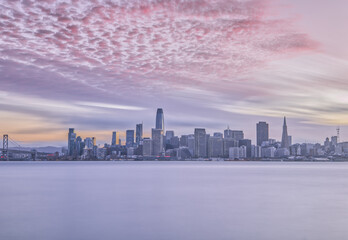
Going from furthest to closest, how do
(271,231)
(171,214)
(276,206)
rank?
1. (276,206)
2. (171,214)
3. (271,231)

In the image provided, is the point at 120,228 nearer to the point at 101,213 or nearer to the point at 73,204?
the point at 101,213

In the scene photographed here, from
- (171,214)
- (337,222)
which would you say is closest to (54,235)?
(171,214)

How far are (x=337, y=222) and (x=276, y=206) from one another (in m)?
7.45

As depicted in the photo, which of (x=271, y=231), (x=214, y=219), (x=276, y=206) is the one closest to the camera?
(x=271, y=231)

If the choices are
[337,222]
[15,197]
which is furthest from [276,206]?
[15,197]

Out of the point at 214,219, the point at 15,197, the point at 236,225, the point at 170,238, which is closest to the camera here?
the point at 170,238

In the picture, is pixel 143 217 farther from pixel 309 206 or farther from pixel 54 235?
pixel 309 206

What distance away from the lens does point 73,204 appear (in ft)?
101

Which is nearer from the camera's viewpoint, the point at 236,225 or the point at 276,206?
the point at 236,225

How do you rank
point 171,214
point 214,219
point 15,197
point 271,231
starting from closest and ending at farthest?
point 271,231, point 214,219, point 171,214, point 15,197

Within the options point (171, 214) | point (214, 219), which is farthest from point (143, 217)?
point (214, 219)

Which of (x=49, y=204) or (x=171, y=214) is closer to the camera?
(x=171, y=214)

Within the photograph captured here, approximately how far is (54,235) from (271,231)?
36.7ft

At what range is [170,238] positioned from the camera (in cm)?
1850
